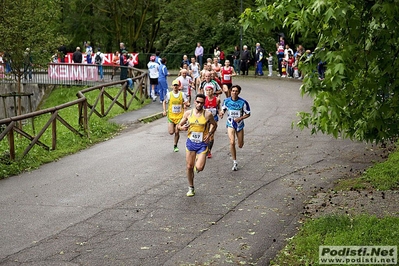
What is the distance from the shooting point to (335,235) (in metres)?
8.53

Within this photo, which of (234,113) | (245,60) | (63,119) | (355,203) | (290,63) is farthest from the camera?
(245,60)

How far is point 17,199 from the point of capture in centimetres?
1175

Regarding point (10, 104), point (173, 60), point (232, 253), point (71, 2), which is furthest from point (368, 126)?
point (71, 2)

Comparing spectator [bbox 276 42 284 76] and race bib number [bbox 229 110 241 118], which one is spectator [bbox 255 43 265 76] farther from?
race bib number [bbox 229 110 241 118]

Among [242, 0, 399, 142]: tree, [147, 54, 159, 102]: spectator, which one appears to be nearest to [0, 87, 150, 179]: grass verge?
[147, 54, 159, 102]: spectator

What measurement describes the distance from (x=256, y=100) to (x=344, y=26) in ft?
61.7

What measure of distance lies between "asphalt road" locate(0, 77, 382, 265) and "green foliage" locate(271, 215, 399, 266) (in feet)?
0.98

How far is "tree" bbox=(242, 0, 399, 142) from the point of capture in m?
7.07

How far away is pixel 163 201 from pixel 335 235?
368cm

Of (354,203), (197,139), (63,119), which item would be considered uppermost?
(197,139)

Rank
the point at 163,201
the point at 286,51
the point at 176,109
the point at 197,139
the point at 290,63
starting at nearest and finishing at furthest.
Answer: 1. the point at 163,201
2. the point at 197,139
3. the point at 176,109
4. the point at 286,51
5. the point at 290,63

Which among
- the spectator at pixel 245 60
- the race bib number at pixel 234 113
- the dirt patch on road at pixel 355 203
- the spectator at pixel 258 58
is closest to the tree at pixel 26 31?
the race bib number at pixel 234 113

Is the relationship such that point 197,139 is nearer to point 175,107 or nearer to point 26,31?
point 175,107

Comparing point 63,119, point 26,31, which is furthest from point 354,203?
point 26,31
